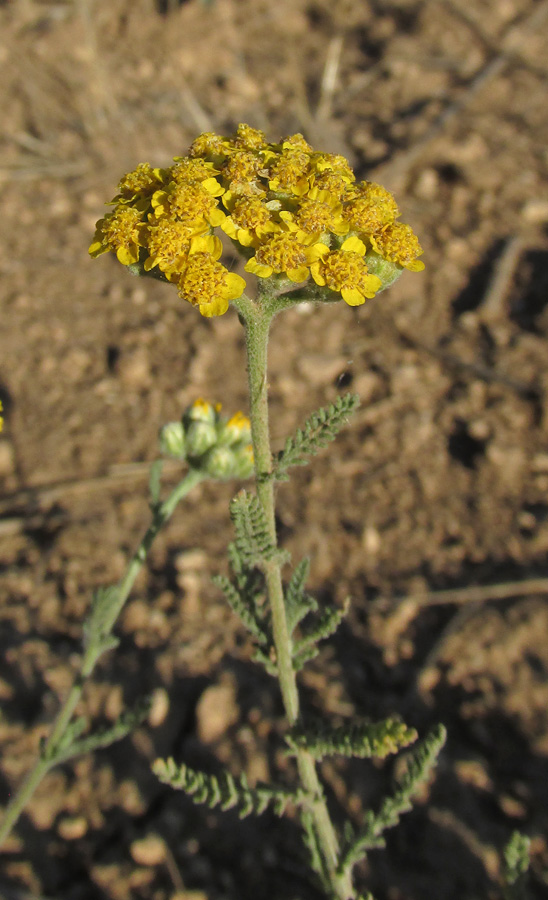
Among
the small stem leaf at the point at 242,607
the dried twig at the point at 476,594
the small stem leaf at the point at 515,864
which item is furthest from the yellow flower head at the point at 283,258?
the dried twig at the point at 476,594

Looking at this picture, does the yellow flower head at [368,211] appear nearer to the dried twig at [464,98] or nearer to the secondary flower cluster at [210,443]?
the secondary flower cluster at [210,443]


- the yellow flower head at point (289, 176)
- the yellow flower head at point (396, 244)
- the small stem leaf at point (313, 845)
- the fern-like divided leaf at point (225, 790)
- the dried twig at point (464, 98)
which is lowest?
the small stem leaf at point (313, 845)

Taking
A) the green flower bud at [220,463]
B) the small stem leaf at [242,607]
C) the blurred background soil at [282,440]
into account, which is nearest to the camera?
the small stem leaf at [242,607]

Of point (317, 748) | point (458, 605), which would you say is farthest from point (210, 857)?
point (458, 605)

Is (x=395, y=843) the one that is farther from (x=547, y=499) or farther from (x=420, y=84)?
(x=420, y=84)

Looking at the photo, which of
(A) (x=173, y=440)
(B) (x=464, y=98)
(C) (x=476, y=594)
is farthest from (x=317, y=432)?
(B) (x=464, y=98)

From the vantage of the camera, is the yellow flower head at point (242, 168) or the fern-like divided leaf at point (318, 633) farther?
the fern-like divided leaf at point (318, 633)
